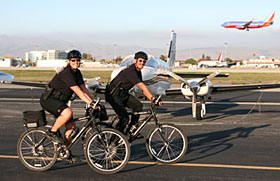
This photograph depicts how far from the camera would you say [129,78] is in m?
7.00

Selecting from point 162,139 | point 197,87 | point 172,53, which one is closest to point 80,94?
point 162,139

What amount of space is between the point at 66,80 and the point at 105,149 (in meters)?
1.34

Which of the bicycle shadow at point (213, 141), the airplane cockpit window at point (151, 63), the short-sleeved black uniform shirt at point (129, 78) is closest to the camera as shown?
the short-sleeved black uniform shirt at point (129, 78)

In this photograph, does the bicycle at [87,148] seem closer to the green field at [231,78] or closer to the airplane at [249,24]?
the green field at [231,78]

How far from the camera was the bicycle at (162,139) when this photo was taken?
680 centimetres

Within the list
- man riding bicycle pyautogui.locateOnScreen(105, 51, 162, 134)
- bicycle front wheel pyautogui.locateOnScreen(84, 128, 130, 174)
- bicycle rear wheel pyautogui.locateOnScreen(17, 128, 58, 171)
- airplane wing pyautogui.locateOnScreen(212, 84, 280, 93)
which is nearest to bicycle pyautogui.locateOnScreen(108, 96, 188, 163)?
man riding bicycle pyautogui.locateOnScreen(105, 51, 162, 134)

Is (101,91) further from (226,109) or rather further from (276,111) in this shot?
(276,111)

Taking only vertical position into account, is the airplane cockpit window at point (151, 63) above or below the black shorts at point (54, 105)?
above

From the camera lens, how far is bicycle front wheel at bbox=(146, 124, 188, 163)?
22.3 ft

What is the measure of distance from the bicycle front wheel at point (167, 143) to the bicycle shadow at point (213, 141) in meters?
0.39

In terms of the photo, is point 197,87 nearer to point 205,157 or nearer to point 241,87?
point 241,87

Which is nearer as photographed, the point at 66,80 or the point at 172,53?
the point at 66,80

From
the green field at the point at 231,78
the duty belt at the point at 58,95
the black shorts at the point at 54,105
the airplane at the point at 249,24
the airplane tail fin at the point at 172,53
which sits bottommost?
the green field at the point at 231,78

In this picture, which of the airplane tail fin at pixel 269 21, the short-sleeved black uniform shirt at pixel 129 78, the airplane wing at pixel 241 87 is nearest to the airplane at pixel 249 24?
the airplane tail fin at pixel 269 21
